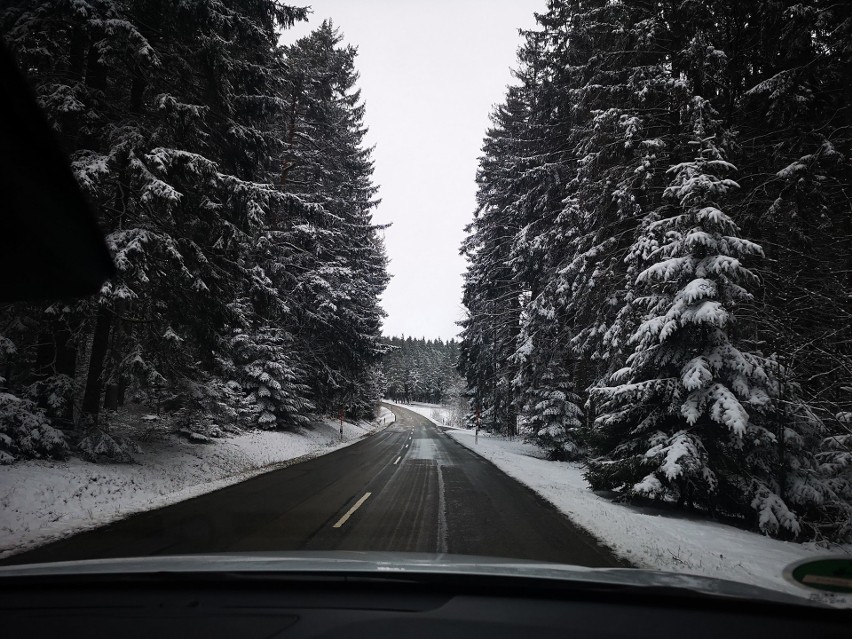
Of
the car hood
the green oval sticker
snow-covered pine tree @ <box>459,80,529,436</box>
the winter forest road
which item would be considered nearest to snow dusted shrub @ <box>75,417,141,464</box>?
the winter forest road

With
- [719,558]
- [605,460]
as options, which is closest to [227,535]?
[719,558]

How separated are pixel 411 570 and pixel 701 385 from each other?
660 centimetres

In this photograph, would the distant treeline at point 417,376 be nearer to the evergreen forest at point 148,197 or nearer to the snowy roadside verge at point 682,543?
the evergreen forest at point 148,197

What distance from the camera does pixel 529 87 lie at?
20.4m

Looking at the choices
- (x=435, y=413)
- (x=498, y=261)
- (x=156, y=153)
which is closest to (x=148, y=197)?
(x=156, y=153)

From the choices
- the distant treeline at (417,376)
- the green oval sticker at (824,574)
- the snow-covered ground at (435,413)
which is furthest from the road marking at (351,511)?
the distant treeline at (417,376)

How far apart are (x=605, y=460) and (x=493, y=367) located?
59.5ft

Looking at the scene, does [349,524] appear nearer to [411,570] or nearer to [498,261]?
→ [411,570]

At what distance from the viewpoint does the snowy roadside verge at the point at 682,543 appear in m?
5.15

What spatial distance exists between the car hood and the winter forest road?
2.61 metres

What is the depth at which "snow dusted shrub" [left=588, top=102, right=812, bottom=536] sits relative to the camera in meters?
7.13

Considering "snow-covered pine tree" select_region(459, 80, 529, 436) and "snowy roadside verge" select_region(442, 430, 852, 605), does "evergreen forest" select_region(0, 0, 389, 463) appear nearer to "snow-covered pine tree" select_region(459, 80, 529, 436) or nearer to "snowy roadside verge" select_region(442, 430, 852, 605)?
"snowy roadside verge" select_region(442, 430, 852, 605)

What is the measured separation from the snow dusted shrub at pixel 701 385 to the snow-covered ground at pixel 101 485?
8.83 metres

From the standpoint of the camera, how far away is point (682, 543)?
20.0 ft
